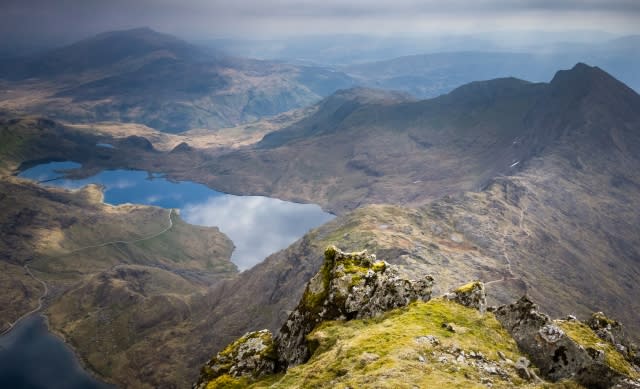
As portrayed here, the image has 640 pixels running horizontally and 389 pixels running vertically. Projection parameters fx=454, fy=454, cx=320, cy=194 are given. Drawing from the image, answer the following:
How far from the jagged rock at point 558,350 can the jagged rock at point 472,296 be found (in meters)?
1.60

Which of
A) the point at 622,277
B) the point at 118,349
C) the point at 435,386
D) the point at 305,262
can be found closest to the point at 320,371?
the point at 435,386

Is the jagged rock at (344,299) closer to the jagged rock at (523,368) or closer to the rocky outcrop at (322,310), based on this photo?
the rocky outcrop at (322,310)

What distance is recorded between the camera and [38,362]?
16675 cm

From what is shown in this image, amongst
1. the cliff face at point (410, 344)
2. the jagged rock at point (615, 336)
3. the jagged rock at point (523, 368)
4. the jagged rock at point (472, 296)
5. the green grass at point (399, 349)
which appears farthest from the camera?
the jagged rock at point (472, 296)

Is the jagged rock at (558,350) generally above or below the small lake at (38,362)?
above

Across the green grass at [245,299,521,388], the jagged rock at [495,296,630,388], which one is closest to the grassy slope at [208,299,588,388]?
the green grass at [245,299,521,388]

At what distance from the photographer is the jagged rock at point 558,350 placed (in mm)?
24266

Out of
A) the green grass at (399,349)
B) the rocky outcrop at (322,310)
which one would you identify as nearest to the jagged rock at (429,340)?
the green grass at (399,349)

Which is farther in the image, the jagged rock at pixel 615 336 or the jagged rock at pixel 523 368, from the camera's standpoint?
the jagged rock at pixel 615 336

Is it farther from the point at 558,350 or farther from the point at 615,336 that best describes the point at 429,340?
the point at 615,336

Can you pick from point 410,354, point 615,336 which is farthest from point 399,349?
point 615,336

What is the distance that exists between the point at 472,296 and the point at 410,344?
9.18 metres

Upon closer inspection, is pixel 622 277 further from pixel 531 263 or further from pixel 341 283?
pixel 341 283

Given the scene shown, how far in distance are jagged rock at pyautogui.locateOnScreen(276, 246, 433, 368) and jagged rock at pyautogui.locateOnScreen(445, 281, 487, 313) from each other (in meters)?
2.06
